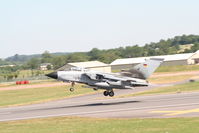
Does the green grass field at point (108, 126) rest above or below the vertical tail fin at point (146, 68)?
below

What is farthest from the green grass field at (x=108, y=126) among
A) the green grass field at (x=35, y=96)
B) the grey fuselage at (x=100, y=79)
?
the green grass field at (x=35, y=96)

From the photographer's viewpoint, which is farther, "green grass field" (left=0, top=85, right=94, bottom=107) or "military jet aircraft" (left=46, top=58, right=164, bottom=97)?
"green grass field" (left=0, top=85, right=94, bottom=107)

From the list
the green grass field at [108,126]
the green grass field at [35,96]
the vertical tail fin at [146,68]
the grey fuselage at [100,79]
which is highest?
the vertical tail fin at [146,68]

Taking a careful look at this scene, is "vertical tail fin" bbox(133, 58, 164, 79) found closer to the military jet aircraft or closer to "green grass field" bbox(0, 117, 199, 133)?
the military jet aircraft

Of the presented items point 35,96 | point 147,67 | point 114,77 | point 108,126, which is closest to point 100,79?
point 114,77

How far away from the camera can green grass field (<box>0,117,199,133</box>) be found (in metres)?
24.0

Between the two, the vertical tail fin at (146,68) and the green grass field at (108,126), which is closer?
the green grass field at (108,126)

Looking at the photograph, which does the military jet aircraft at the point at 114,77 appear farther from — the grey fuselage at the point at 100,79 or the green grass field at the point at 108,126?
the green grass field at the point at 108,126

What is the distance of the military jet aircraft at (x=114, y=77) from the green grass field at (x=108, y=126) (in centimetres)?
1167

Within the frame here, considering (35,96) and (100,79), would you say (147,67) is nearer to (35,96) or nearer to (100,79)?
(100,79)

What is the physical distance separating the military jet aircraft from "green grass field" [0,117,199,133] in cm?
1167

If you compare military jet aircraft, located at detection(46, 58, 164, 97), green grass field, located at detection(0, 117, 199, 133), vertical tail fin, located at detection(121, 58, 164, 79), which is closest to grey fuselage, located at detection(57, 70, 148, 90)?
military jet aircraft, located at detection(46, 58, 164, 97)

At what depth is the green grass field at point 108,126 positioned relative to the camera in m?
24.0

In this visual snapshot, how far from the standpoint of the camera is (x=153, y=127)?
81.3ft
